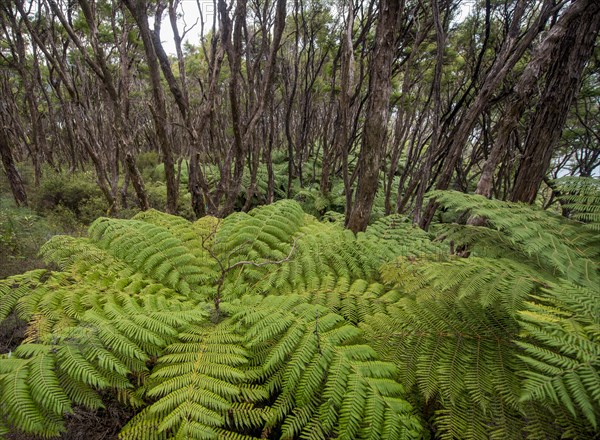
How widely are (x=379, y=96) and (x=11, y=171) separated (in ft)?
28.3

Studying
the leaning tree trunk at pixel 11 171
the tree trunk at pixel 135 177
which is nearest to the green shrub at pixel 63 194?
the leaning tree trunk at pixel 11 171

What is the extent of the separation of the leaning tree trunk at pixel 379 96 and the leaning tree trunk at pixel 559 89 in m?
1.67

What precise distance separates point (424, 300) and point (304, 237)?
1387 millimetres

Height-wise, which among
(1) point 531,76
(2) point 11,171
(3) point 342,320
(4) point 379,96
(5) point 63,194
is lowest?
(5) point 63,194

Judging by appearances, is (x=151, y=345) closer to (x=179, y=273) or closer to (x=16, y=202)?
(x=179, y=273)

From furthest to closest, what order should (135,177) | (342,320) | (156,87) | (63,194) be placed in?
1. (63,194)
2. (135,177)
3. (156,87)
4. (342,320)

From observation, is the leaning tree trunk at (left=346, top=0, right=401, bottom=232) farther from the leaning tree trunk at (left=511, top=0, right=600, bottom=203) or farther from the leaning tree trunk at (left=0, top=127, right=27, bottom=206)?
the leaning tree trunk at (left=0, top=127, right=27, bottom=206)

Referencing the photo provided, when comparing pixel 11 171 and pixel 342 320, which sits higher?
pixel 11 171

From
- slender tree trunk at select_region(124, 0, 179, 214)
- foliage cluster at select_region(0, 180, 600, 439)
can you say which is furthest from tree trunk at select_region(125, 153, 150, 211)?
foliage cluster at select_region(0, 180, 600, 439)

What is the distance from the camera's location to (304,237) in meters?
2.92

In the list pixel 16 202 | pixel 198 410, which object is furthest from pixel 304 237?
pixel 16 202

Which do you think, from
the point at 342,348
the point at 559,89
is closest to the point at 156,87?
the point at 342,348

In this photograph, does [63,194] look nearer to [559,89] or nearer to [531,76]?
[531,76]

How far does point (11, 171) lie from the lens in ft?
22.3
